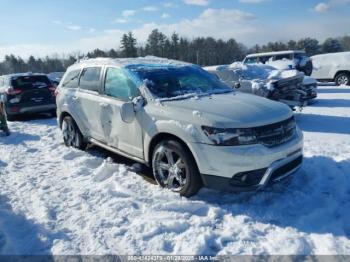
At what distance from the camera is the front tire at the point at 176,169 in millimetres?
4188

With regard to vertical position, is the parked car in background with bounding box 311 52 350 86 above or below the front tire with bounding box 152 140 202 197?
above

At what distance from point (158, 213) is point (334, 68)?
15.7 metres

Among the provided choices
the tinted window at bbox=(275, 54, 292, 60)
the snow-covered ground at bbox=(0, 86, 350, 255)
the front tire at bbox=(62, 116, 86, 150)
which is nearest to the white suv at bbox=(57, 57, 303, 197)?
the snow-covered ground at bbox=(0, 86, 350, 255)

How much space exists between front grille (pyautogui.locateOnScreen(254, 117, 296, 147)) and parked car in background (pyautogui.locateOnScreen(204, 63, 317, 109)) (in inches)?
159

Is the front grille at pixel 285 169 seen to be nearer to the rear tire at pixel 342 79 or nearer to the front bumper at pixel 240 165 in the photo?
the front bumper at pixel 240 165

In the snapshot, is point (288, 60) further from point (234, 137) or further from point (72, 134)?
point (234, 137)

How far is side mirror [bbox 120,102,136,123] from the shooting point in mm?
4811

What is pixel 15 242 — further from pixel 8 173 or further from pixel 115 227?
pixel 8 173

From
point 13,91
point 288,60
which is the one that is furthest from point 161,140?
point 288,60

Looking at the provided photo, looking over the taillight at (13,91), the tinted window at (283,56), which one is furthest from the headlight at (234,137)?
the tinted window at (283,56)

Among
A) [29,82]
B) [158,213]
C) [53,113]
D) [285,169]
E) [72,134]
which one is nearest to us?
[158,213]

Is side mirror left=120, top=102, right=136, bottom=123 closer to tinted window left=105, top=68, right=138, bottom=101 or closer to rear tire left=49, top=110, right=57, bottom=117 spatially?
tinted window left=105, top=68, right=138, bottom=101

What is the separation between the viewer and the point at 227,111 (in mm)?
4168

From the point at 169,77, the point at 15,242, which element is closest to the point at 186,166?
the point at 169,77
